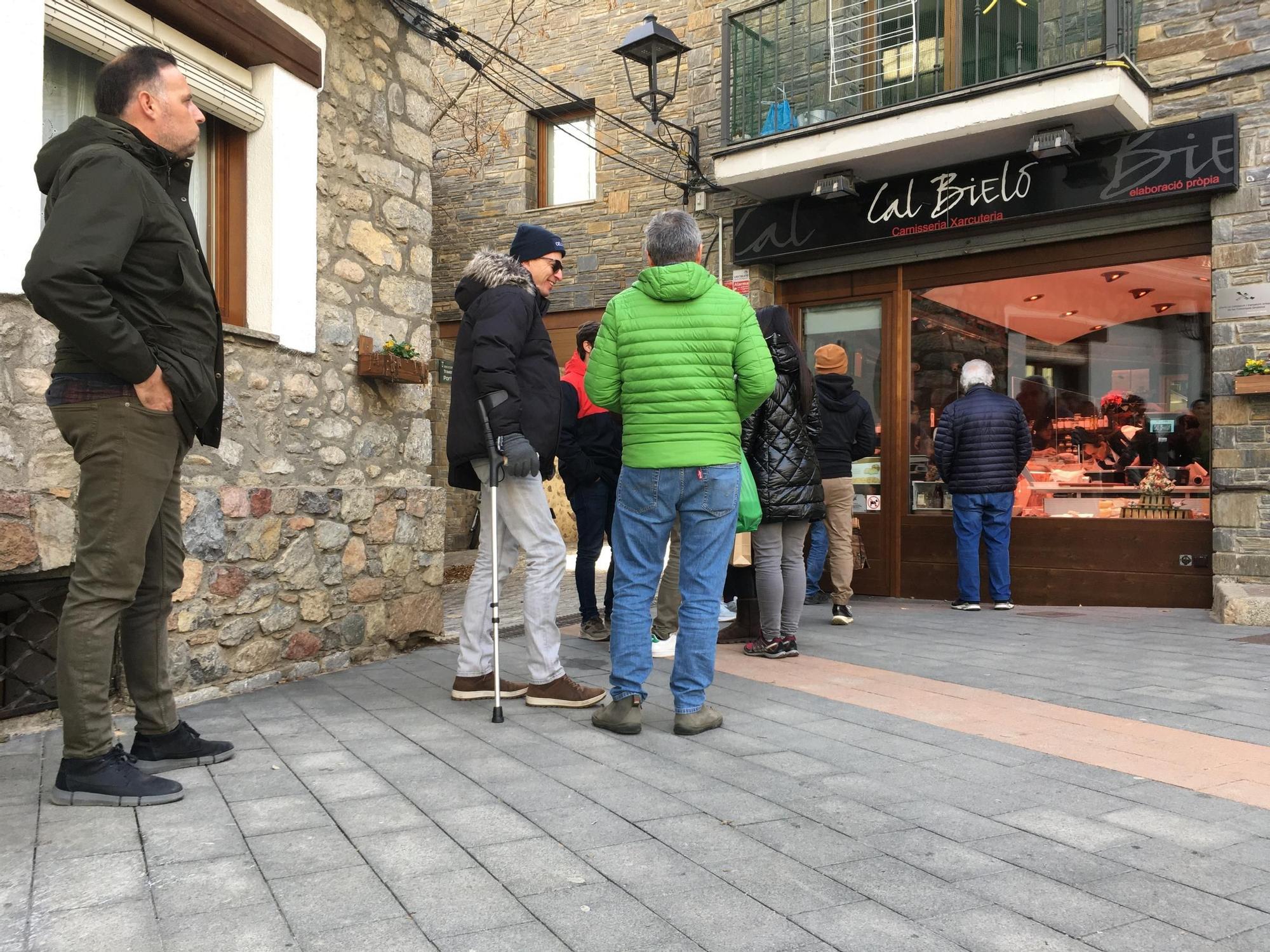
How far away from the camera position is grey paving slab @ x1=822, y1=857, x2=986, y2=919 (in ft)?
7.65

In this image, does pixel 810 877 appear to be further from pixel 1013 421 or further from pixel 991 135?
pixel 991 135

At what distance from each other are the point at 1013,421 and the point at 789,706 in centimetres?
452

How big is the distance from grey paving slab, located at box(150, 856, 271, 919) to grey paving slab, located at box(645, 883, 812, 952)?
3.01 feet

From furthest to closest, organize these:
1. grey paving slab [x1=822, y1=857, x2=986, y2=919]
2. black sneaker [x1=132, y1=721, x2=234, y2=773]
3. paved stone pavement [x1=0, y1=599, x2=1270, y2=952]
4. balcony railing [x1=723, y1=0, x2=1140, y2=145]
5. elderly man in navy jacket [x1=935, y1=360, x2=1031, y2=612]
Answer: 1. balcony railing [x1=723, y1=0, x2=1140, y2=145]
2. elderly man in navy jacket [x1=935, y1=360, x2=1031, y2=612]
3. black sneaker [x1=132, y1=721, x2=234, y2=773]
4. grey paving slab [x1=822, y1=857, x2=986, y2=919]
5. paved stone pavement [x1=0, y1=599, x2=1270, y2=952]

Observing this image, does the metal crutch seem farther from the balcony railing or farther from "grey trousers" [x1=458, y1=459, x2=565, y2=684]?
the balcony railing

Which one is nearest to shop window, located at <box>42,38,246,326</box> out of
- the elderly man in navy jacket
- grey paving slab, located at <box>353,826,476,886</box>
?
grey paving slab, located at <box>353,826,476,886</box>

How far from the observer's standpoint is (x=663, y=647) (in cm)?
573

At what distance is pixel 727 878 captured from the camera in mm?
2480

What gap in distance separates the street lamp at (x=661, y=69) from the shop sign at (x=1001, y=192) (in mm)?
984

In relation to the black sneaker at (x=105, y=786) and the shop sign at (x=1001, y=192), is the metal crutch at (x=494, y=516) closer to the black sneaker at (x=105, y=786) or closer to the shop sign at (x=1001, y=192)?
the black sneaker at (x=105, y=786)

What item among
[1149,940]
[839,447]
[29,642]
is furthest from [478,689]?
[839,447]

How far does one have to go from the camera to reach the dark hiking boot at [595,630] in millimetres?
6281

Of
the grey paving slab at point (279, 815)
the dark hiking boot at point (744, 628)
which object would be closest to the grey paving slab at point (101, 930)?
the grey paving slab at point (279, 815)

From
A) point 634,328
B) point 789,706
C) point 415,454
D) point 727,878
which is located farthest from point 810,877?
point 415,454
